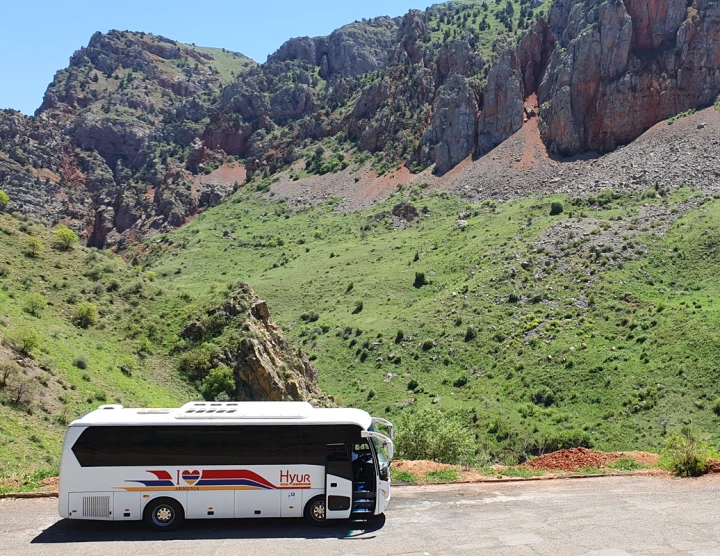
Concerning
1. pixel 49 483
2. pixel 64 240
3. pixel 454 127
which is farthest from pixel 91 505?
pixel 454 127

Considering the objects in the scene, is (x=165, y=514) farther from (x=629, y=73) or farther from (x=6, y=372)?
(x=629, y=73)

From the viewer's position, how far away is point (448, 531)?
57.3ft

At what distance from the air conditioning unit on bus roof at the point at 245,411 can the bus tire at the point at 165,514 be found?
2.25 metres

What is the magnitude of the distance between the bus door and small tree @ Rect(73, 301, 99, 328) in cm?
3540

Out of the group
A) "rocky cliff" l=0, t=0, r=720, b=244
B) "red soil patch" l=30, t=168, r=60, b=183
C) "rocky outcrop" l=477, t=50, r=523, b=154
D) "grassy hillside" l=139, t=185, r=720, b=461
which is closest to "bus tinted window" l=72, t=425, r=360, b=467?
"grassy hillside" l=139, t=185, r=720, b=461

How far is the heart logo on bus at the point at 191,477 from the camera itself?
56.5 feet

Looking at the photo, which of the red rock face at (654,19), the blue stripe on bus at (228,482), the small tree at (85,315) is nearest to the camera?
the blue stripe on bus at (228,482)

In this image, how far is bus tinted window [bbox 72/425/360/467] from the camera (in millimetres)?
17156

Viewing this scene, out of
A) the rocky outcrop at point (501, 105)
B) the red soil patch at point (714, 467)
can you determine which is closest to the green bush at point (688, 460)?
the red soil patch at point (714, 467)

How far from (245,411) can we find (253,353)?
27997 millimetres

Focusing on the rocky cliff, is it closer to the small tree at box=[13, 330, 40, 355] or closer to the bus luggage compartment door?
the small tree at box=[13, 330, 40, 355]

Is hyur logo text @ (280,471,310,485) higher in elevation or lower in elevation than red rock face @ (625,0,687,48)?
lower

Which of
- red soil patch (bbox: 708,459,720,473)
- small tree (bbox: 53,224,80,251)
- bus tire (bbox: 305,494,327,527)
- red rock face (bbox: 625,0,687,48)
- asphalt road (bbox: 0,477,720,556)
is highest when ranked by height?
red rock face (bbox: 625,0,687,48)

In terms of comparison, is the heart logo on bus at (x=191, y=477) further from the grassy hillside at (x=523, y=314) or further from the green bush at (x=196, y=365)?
the grassy hillside at (x=523, y=314)
